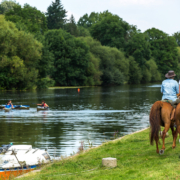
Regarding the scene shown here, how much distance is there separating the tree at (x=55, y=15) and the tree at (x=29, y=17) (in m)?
6.59

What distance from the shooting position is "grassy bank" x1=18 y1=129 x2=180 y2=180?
7773 millimetres

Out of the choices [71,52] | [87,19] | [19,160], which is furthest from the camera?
[87,19]

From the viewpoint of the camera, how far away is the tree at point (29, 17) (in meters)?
90.1

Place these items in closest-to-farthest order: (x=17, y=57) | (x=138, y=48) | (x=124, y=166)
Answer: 1. (x=124, y=166)
2. (x=17, y=57)
3. (x=138, y=48)

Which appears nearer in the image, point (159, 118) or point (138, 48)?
point (159, 118)

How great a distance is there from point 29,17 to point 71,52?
70.2 ft

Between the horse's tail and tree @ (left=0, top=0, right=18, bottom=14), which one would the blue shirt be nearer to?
the horse's tail

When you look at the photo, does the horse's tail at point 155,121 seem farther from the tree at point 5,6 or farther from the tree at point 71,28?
the tree at point 5,6

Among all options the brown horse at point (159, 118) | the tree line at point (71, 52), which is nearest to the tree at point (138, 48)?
the tree line at point (71, 52)

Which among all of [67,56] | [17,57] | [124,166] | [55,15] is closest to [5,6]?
[55,15]

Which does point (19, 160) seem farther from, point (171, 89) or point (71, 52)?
point (71, 52)

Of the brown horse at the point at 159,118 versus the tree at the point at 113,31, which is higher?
the tree at the point at 113,31

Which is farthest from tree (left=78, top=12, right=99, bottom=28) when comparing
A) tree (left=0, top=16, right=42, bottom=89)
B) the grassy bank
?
the grassy bank

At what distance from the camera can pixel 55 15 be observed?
116 m
